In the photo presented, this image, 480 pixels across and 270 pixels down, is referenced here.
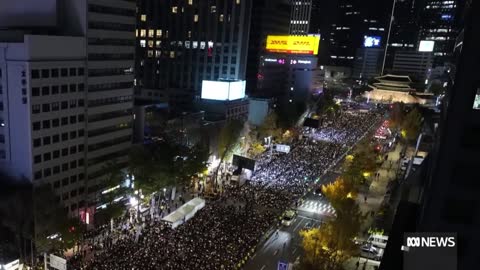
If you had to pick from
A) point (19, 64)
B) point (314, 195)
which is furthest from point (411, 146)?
point (19, 64)

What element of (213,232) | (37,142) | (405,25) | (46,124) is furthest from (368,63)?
(37,142)

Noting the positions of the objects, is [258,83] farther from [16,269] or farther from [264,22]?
[16,269]

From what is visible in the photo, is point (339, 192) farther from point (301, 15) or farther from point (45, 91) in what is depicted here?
point (301, 15)

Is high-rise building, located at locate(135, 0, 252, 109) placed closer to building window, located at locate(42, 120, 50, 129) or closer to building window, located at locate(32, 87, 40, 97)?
building window, located at locate(42, 120, 50, 129)

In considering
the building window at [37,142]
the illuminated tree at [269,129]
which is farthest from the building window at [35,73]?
the illuminated tree at [269,129]

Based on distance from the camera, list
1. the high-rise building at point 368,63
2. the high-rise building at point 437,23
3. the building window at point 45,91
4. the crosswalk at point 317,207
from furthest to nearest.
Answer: the high-rise building at point 368,63, the high-rise building at point 437,23, the crosswalk at point 317,207, the building window at point 45,91

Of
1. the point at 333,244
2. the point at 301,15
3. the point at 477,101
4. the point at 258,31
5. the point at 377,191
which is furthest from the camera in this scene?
the point at 301,15

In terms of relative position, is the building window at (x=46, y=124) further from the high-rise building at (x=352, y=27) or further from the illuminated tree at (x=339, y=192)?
the high-rise building at (x=352, y=27)
